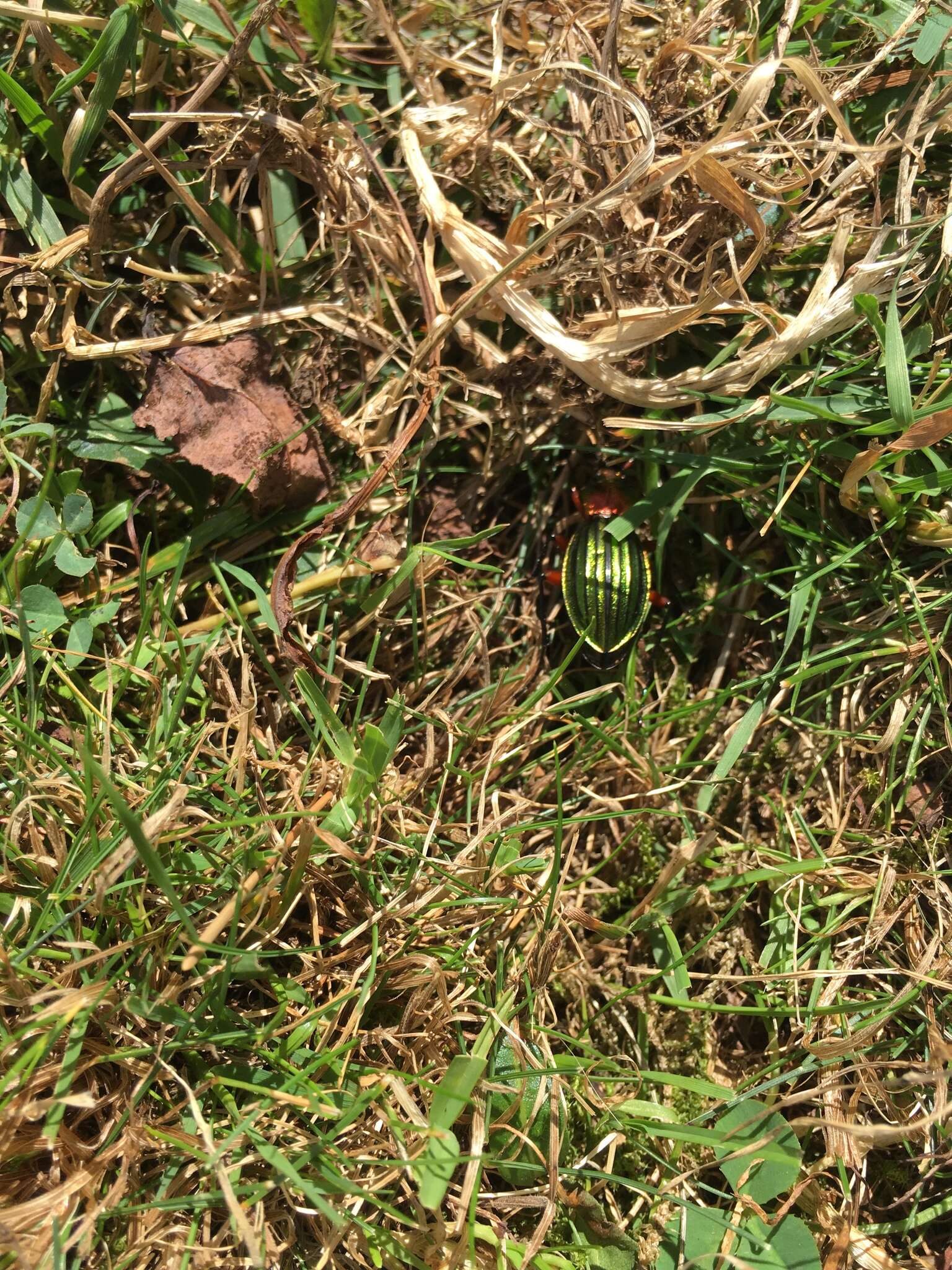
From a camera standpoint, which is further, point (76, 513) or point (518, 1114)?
point (76, 513)

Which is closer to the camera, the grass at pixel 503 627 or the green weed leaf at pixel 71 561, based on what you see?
the grass at pixel 503 627

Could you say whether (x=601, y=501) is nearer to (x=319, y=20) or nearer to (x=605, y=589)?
(x=605, y=589)

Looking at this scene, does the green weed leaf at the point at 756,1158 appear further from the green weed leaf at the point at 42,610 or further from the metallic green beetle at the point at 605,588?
the green weed leaf at the point at 42,610

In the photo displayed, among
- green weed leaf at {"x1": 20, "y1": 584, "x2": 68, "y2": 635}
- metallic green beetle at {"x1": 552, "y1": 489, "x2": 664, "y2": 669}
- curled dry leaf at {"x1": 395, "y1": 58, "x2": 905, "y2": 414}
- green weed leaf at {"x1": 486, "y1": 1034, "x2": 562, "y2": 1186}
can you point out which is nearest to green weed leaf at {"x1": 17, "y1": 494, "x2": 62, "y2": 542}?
green weed leaf at {"x1": 20, "y1": 584, "x2": 68, "y2": 635}

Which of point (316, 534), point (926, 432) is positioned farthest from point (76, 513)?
point (926, 432)

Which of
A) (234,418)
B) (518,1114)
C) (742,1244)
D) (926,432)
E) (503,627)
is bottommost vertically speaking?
(742,1244)

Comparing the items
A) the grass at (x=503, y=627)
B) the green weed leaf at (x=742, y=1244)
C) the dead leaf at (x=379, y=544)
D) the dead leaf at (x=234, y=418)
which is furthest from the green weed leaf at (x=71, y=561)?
the green weed leaf at (x=742, y=1244)
